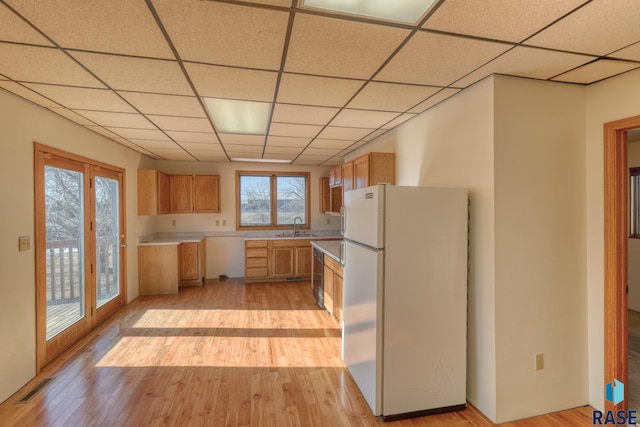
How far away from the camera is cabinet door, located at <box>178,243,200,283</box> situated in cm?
531

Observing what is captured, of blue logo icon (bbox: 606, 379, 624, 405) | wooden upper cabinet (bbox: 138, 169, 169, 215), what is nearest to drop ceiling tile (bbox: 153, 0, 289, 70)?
blue logo icon (bbox: 606, 379, 624, 405)

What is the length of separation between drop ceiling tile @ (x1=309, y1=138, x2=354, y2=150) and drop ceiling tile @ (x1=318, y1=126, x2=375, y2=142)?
17cm

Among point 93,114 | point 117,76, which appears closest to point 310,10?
point 117,76

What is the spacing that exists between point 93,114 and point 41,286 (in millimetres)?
1593

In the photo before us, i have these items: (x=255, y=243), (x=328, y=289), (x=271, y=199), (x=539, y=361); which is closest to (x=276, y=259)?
(x=255, y=243)

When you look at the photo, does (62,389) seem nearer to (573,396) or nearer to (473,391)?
(473,391)

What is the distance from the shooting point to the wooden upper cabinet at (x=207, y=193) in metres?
5.66

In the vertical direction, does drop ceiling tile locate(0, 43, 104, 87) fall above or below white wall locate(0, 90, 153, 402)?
above

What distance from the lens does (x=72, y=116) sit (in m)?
2.89

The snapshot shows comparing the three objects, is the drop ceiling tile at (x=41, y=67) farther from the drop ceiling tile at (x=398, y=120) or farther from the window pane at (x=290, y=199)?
the window pane at (x=290, y=199)

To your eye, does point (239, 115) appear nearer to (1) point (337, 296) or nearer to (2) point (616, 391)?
(1) point (337, 296)

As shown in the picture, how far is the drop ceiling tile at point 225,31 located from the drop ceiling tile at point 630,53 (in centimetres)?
181

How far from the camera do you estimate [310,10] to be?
1.32 metres

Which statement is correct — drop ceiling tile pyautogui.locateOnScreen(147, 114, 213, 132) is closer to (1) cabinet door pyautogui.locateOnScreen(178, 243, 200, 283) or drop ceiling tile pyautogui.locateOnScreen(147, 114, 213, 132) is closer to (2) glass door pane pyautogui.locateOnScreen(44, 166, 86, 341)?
(2) glass door pane pyautogui.locateOnScreen(44, 166, 86, 341)
